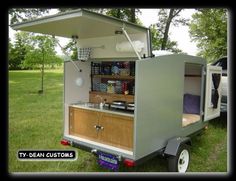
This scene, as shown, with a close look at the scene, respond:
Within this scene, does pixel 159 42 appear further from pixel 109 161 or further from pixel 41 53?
pixel 109 161

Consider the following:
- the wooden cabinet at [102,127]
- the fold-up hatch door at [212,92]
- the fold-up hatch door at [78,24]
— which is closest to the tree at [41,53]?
the fold-up hatch door at [78,24]

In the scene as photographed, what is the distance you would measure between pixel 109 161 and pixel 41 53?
28.7ft

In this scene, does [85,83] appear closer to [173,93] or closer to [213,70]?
[173,93]

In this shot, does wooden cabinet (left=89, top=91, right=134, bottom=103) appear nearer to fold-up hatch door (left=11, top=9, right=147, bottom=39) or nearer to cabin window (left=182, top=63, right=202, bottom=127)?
fold-up hatch door (left=11, top=9, right=147, bottom=39)

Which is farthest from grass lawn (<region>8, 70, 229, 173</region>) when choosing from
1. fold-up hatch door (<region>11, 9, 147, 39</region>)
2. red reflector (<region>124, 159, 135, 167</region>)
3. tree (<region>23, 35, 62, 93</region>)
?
fold-up hatch door (<region>11, 9, 147, 39</region>)

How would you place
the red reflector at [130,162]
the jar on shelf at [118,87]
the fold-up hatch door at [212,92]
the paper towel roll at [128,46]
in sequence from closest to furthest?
the red reflector at [130,162] < the paper towel roll at [128,46] < the jar on shelf at [118,87] < the fold-up hatch door at [212,92]

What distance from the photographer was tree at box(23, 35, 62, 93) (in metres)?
10.7

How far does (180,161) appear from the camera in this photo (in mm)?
3859

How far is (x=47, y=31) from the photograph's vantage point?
381 centimetres

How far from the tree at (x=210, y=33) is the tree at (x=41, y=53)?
229 inches

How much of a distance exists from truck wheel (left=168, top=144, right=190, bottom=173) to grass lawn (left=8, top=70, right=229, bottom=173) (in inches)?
9.4

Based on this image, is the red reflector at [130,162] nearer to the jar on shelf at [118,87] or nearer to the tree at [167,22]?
the jar on shelf at [118,87]

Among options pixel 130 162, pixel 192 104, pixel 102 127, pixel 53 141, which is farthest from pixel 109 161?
pixel 192 104

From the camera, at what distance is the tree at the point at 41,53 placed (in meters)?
10.7
